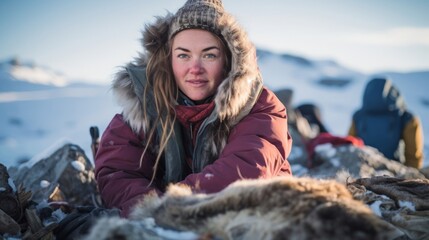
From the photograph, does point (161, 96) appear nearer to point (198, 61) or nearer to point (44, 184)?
point (198, 61)

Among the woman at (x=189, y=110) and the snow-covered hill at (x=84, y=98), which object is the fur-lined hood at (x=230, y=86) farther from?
the snow-covered hill at (x=84, y=98)

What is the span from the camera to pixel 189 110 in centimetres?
230

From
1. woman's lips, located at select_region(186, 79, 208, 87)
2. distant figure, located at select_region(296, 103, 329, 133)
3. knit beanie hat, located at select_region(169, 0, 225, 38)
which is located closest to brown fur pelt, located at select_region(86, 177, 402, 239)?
woman's lips, located at select_region(186, 79, 208, 87)

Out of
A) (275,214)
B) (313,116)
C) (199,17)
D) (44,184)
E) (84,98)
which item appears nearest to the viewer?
(275,214)

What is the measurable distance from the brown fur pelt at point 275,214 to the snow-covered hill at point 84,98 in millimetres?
8137

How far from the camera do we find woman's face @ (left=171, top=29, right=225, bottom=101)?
92.6 inches

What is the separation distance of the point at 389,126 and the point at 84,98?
1380cm

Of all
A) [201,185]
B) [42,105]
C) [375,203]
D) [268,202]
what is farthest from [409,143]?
[42,105]

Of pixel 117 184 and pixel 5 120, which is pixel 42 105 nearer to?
pixel 5 120

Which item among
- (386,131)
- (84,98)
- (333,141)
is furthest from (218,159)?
(84,98)

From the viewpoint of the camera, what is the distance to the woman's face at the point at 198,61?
235 centimetres

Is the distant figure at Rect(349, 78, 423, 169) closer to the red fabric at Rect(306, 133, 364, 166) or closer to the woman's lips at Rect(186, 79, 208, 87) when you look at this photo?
the red fabric at Rect(306, 133, 364, 166)

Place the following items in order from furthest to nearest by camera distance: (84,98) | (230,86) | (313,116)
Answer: (84,98) → (313,116) → (230,86)

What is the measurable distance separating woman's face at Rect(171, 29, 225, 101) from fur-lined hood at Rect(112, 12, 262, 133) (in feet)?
0.35
